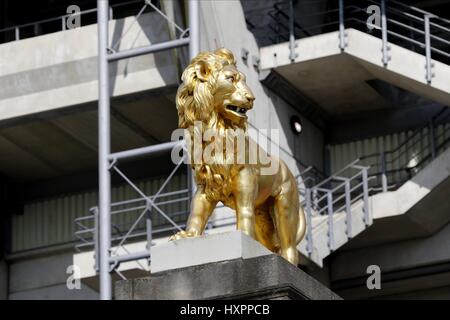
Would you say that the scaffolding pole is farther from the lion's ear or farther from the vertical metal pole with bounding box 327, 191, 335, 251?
the lion's ear

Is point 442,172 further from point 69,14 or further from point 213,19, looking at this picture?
point 69,14

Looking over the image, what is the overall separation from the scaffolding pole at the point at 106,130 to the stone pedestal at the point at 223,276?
39.9 ft

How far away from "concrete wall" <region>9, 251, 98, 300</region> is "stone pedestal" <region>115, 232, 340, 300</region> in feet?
58.6

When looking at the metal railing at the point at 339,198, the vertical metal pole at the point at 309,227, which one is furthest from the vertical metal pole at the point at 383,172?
the vertical metal pole at the point at 309,227

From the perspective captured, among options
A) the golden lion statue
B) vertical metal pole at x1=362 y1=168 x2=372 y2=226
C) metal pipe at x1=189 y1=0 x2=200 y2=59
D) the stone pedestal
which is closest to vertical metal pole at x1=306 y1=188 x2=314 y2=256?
vertical metal pole at x1=362 y1=168 x2=372 y2=226

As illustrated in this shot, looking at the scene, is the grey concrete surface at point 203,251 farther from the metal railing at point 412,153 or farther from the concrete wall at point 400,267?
the metal railing at point 412,153

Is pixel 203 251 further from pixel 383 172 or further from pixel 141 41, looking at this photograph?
pixel 383 172

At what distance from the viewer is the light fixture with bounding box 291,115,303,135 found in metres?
36.6

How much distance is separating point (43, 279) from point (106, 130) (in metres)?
6.34

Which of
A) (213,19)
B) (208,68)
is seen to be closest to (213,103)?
(208,68)

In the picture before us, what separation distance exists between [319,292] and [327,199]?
13.9 meters

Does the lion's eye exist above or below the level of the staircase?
below

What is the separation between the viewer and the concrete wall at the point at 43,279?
128 ft

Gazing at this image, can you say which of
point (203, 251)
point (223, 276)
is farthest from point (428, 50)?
point (223, 276)
